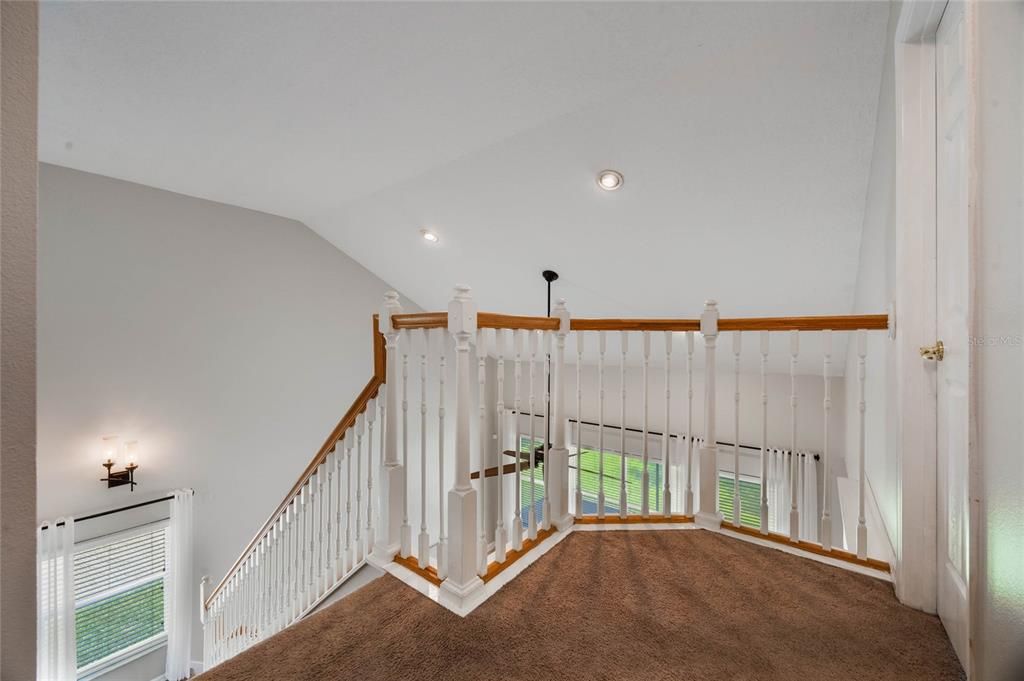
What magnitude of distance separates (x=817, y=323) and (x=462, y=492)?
62.1 inches

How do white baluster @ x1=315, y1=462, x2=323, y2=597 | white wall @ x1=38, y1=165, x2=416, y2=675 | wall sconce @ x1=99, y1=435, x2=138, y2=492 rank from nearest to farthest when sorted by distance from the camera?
white baluster @ x1=315, y1=462, x2=323, y2=597
white wall @ x1=38, y1=165, x2=416, y2=675
wall sconce @ x1=99, y1=435, x2=138, y2=492

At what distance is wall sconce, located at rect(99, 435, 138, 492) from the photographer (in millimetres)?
3520

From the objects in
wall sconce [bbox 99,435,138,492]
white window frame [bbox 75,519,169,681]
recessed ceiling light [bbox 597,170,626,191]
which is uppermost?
recessed ceiling light [bbox 597,170,626,191]

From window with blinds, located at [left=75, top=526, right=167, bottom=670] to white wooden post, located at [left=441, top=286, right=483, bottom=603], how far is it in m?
3.88

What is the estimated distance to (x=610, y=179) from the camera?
Answer: 2781mm

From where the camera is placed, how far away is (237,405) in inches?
168

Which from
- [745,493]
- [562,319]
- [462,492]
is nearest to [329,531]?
[462,492]

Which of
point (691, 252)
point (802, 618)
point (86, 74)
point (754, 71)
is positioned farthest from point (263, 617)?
point (754, 71)

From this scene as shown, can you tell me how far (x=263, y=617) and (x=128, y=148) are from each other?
317 centimetres

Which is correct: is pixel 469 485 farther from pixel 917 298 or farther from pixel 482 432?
pixel 917 298

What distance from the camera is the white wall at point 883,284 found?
1703 mm

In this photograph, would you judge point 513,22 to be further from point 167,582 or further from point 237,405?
point 167,582

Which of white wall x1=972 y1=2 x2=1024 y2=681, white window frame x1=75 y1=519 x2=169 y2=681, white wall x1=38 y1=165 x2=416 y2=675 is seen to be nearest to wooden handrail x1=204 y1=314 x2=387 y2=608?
white wall x1=972 y1=2 x2=1024 y2=681

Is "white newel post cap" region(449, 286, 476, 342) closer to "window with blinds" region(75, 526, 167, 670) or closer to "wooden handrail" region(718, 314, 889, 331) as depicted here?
"wooden handrail" region(718, 314, 889, 331)
